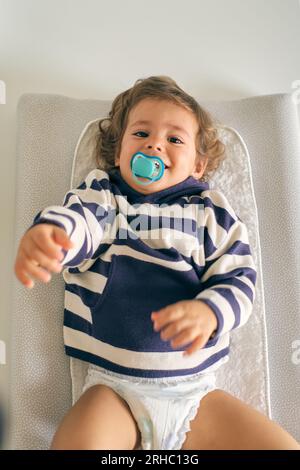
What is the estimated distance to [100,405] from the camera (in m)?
0.85

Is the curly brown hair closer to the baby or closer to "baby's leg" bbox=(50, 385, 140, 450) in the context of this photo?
the baby

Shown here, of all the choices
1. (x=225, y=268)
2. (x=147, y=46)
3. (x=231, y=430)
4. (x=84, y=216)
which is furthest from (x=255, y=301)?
(x=147, y=46)

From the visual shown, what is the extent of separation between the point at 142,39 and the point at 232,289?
78cm

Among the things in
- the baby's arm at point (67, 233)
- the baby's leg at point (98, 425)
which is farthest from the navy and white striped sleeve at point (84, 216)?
the baby's leg at point (98, 425)

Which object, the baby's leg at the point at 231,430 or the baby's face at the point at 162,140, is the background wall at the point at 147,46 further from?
the baby's leg at the point at 231,430

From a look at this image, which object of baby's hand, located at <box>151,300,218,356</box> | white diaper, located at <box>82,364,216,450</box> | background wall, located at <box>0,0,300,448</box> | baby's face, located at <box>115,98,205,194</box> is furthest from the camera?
background wall, located at <box>0,0,300,448</box>

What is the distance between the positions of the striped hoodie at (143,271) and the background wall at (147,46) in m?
0.42

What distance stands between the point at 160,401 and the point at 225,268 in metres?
0.25

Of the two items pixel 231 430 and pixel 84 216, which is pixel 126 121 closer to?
pixel 84 216

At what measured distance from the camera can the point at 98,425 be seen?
2.68 feet

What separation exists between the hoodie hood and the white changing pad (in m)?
0.11

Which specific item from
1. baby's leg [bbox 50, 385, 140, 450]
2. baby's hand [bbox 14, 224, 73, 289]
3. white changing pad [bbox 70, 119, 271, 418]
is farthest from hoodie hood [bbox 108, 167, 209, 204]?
baby's leg [bbox 50, 385, 140, 450]

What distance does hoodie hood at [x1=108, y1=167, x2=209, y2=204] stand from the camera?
98cm

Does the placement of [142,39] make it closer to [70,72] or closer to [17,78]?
[70,72]
